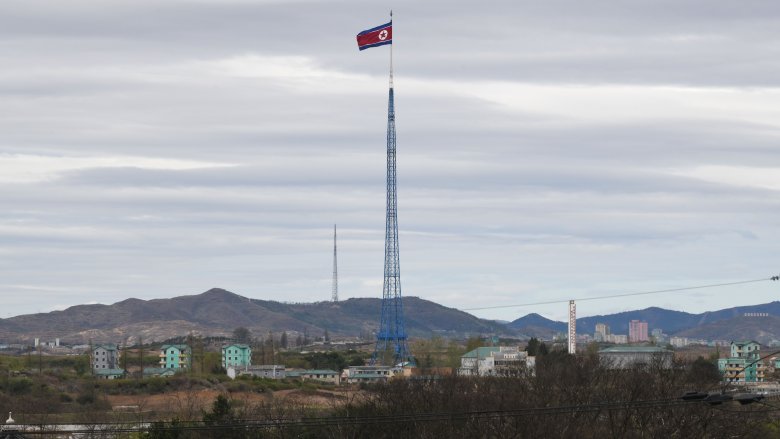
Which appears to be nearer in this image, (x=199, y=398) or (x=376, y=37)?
(x=376, y=37)

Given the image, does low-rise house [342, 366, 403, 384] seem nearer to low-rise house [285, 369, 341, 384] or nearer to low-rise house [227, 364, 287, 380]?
low-rise house [285, 369, 341, 384]

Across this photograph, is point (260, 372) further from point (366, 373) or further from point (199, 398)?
point (199, 398)

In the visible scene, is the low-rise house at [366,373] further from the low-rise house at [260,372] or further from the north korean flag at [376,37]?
the north korean flag at [376,37]

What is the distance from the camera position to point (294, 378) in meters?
184

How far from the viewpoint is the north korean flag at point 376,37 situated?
13875 centimetres

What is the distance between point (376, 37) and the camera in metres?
140

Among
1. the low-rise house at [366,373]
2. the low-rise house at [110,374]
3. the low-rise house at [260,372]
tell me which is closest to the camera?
the low-rise house at [366,373]

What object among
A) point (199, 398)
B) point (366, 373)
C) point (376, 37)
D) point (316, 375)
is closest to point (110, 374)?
point (316, 375)

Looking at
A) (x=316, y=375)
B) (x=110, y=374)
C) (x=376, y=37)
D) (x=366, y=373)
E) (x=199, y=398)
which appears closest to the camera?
(x=376, y=37)

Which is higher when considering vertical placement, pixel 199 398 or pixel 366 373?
pixel 366 373

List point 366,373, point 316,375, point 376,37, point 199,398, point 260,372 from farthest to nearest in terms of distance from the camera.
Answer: point 316,375 < point 260,372 < point 366,373 < point 199,398 < point 376,37

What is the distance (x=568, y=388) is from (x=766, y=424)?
53.5 feet

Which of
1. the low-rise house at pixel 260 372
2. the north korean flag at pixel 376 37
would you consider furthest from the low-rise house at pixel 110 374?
the north korean flag at pixel 376 37

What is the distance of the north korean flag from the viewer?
A: 13875cm
